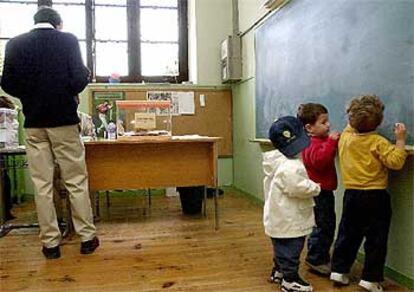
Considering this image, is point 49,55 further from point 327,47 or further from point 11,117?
point 327,47

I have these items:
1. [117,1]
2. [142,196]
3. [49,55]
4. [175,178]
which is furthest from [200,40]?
[49,55]

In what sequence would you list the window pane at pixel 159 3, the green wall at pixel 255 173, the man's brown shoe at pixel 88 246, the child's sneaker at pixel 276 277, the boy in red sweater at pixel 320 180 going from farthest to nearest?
1. the window pane at pixel 159 3
2. the man's brown shoe at pixel 88 246
3. the boy in red sweater at pixel 320 180
4. the child's sneaker at pixel 276 277
5. the green wall at pixel 255 173

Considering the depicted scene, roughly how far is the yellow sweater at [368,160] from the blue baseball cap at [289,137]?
24 cm

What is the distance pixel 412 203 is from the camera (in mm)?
1888

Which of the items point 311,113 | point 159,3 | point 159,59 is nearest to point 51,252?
point 311,113

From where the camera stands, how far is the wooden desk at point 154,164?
3086 mm

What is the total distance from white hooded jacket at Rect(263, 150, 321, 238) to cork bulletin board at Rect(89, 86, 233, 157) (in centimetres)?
299

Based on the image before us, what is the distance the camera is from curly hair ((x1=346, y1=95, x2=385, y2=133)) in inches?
73.8

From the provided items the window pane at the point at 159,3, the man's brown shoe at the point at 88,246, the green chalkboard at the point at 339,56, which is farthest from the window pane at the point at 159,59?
the man's brown shoe at the point at 88,246

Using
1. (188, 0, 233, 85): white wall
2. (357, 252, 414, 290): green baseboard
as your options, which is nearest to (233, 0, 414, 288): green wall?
(357, 252, 414, 290): green baseboard

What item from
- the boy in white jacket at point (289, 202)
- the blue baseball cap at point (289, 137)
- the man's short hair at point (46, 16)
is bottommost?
the boy in white jacket at point (289, 202)

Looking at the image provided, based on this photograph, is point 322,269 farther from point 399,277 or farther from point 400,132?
point 400,132

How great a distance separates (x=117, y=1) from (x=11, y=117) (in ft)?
7.63

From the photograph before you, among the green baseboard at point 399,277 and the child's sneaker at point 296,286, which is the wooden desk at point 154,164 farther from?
the green baseboard at point 399,277
